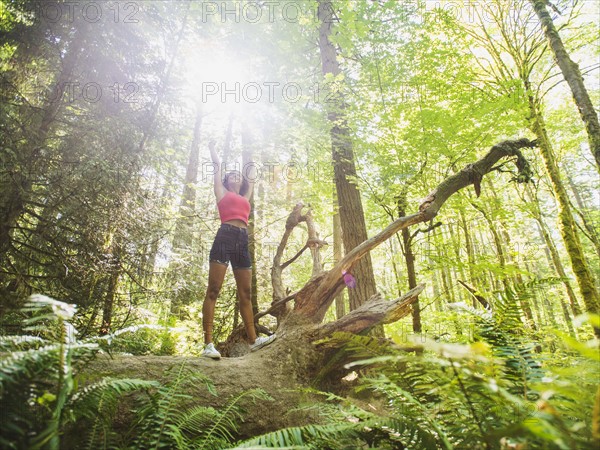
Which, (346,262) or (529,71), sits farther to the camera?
(529,71)

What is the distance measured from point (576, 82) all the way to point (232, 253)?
25.2 feet

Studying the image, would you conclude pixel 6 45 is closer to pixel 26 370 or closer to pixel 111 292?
pixel 111 292

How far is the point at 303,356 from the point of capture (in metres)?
3.30

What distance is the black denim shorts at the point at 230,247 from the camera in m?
3.79

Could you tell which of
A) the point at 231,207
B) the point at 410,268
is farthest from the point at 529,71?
the point at 231,207

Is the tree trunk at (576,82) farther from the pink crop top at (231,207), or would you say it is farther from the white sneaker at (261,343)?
the white sneaker at (261,343)

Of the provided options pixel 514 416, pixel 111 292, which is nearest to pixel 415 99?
pixel 514 416

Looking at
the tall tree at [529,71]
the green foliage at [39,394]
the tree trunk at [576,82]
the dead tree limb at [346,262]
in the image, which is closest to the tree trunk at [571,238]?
the tall tree at [529,71]

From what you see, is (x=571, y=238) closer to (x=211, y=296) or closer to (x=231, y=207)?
(x=231, y=207)

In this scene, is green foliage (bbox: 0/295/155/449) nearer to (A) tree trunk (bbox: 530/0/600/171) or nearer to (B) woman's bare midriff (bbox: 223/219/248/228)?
(B) woman's bare midriff (bbox: 223/219/248/228)

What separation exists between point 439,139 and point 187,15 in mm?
8162

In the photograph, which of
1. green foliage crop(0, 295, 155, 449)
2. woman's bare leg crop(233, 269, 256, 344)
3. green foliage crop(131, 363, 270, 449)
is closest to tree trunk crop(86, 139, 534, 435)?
green foliage crop(131, 363, 270, 449)

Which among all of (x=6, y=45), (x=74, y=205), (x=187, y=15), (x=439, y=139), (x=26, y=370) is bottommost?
(x=26, y=370)

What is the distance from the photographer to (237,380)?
2713 mm
